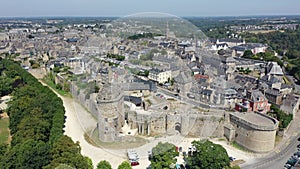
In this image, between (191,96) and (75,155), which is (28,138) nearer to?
(75,155)

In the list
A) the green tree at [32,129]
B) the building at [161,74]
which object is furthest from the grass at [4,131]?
the building at [161,74]

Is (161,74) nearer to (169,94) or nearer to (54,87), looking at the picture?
(169,94)

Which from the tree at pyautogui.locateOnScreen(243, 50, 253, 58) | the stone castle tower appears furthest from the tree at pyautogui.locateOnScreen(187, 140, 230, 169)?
the tree at pyautogui.locateOnScreen(243, 50, 253, 58)

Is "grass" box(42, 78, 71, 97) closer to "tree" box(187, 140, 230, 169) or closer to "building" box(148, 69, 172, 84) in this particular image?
"building" box(148, 69, 172, 84)

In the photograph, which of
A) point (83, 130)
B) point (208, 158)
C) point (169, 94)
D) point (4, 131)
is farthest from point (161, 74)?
point (4, 131)

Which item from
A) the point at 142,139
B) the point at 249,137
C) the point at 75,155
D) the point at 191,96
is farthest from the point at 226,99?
the point at 75,155

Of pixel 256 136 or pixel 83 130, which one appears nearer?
pixel 256 136
